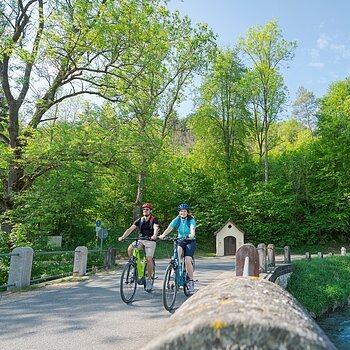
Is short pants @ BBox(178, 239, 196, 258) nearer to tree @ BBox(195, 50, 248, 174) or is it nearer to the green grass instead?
the green grass

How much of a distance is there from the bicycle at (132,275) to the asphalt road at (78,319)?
0.20 m

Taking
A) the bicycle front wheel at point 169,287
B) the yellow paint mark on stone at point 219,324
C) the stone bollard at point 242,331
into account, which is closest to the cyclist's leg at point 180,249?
the bicycle front wheel at point 169,287

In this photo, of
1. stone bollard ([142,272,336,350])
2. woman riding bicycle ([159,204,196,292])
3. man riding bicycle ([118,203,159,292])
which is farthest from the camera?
man riding bicycle ([118,203,159,292])

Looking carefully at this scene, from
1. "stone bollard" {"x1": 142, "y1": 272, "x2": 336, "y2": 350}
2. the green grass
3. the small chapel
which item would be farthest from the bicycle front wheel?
the green grass

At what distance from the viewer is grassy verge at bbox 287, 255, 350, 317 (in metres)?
12.2

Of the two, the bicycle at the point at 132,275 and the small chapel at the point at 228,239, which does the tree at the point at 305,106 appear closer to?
the small chapel at the point at 228,239

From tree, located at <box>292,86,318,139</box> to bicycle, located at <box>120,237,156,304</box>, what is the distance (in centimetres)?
4284

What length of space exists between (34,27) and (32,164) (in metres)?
6.14

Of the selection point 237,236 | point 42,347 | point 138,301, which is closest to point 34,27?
point 138,301

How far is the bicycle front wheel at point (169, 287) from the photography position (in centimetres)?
581

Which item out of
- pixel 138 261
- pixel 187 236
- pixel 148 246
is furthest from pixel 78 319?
pixel 187 236

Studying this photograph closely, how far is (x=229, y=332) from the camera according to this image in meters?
1.10

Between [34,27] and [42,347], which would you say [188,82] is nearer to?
[34,27]

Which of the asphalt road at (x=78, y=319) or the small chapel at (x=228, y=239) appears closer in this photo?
the asphalt road at (x=78, y=319)
